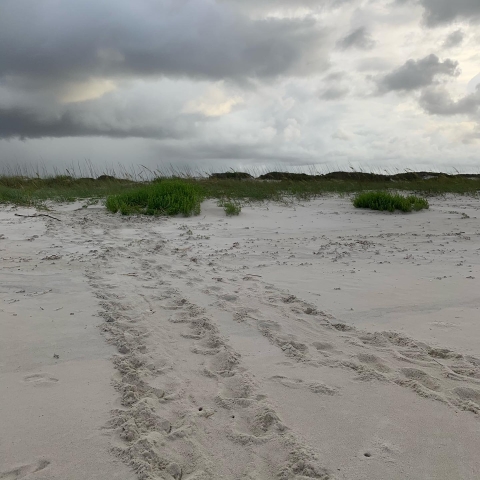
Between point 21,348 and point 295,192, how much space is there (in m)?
9.87

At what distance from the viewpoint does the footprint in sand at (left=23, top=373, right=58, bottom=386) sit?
2.39 m

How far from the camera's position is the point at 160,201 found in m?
8.66

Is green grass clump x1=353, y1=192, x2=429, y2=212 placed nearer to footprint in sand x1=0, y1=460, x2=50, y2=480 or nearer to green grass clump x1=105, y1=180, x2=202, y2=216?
green grass clump x1=105, y1=180, x2=202, y2=216

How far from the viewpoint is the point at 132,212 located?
27.6 ft

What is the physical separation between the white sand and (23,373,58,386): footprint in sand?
1cm

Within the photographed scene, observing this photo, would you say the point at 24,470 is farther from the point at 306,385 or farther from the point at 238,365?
the point at 306,385

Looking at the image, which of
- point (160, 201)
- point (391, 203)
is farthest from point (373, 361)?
point (391, 203)

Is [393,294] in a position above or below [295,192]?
below

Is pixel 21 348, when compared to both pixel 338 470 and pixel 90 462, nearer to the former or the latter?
pixel 90 462

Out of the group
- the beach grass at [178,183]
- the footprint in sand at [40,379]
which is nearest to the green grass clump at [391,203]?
the beach grass at [178,183]

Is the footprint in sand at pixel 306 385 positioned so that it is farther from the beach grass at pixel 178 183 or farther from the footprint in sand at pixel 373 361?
the beach grass at pixel 178 183

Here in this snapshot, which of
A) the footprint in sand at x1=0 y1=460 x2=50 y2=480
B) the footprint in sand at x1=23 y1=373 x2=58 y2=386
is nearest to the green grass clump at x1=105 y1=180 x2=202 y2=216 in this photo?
the footprint in sand at x1=23 y1=373 x2=58 y2=386

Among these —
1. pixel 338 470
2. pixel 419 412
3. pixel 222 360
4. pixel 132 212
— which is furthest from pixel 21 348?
pixel 132 212

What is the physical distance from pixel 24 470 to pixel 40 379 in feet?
2.50
